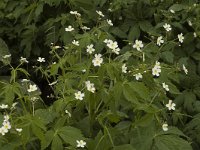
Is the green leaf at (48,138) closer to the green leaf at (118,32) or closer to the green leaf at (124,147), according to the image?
the green leaf at (124,147)

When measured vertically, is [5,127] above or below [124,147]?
above

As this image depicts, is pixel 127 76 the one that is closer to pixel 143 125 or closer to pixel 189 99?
pixel 143 125

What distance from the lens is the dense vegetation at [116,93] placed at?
1932 millimetres

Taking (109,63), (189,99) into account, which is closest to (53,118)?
(109,63)

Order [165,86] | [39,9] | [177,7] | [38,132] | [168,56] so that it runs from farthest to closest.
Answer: [39,9] < [177,7] < [168,56] < [165,86] < [38,132]

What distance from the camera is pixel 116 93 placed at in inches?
74.1

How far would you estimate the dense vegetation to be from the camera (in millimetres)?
1932

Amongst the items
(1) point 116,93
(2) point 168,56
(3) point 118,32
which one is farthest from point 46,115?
(3) point 118,32

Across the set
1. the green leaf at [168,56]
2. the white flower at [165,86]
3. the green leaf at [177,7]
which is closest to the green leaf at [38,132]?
the white flower at [165,86]

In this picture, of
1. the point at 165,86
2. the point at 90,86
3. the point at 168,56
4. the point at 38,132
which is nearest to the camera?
the point at 38,132

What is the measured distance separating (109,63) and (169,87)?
43 cm

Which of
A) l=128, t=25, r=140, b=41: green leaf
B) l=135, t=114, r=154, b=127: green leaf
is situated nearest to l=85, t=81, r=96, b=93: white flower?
l=135, t=114, r=154, b=127: green leaf

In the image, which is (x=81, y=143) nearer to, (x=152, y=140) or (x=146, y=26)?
(x=152, y=140)

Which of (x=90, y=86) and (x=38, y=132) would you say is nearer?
(x=38, y=132)
